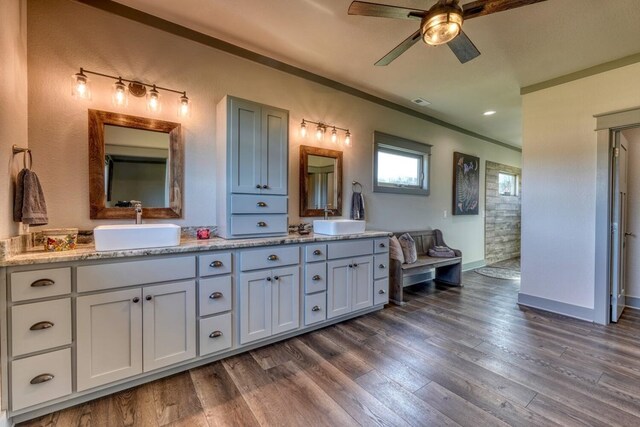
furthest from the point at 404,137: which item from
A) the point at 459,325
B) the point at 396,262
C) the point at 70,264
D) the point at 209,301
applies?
the point at 70,264

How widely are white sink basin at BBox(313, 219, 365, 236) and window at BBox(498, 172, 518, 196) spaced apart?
4.68m

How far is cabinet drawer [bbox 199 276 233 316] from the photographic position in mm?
2051

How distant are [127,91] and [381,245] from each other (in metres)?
2.80

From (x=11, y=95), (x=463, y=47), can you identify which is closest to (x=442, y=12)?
(x=463, y=47)

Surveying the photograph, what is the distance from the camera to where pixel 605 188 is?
112 inches

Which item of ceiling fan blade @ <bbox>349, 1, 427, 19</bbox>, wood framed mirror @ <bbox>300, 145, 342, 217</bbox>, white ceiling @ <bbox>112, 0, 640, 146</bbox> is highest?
white ceiling @ <bbox>112, 0, 640, 146</bbox>

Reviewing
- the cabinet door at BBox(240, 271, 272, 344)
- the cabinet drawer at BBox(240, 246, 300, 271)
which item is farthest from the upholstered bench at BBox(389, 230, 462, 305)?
the cabinet door at BBox(240, 271, 272, 344)

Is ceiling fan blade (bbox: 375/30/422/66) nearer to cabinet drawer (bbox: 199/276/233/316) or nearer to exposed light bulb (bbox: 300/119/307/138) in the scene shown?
exposed light bulb (bbox: 300/119/307/138)

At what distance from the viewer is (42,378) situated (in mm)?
1548

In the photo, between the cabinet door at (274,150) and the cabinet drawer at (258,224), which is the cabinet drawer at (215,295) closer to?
the cabinet drawer at (258,224)

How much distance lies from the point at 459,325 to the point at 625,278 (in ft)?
7.89

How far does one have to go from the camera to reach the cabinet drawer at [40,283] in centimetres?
149

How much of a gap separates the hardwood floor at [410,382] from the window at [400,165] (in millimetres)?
2009

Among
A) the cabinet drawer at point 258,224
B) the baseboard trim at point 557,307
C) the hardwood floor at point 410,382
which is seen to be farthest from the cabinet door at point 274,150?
the baseboard trim at point 557,307
